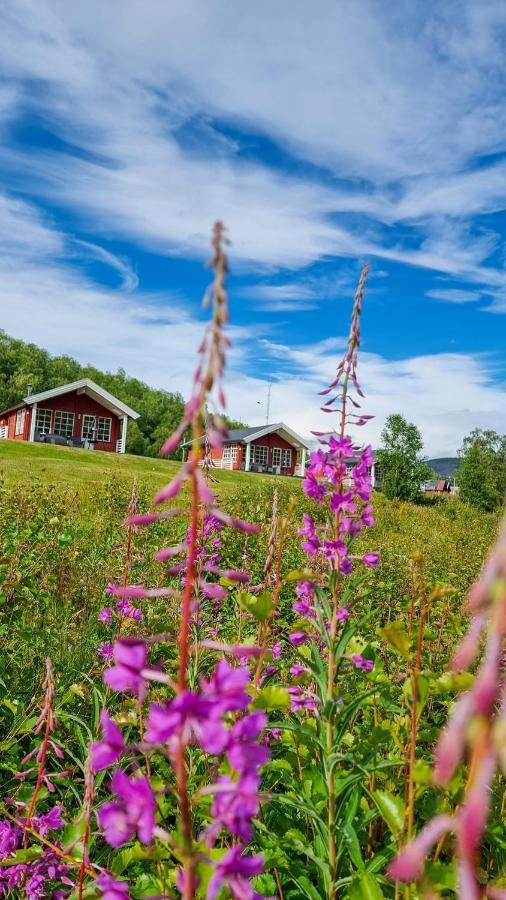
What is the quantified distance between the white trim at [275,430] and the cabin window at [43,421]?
13807mm

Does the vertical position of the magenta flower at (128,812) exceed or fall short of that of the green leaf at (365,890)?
it exceeds it

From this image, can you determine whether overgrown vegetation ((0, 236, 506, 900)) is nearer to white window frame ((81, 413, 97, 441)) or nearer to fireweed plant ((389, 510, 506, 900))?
fireweed plant ((389, 510, 506, 900))

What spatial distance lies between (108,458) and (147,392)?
186 ft

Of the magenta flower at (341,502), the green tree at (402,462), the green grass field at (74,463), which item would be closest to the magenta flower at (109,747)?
the magenta flower at (341,502)

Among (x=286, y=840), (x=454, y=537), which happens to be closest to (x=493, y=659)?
(x=286, y=840)

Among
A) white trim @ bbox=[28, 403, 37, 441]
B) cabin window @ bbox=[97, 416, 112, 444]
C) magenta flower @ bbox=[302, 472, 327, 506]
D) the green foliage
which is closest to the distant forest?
cabin window @ bbox=[97, 416, 112, 444]

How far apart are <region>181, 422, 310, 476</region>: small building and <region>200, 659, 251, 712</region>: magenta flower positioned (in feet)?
151

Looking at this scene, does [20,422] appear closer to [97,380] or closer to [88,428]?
[88,428]

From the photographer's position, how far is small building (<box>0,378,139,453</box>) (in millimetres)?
41250

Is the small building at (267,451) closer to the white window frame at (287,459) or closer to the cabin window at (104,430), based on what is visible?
Result: the white window frame at (287,459)

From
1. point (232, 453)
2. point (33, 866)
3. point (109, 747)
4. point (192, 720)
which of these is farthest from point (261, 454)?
point (192, 720)

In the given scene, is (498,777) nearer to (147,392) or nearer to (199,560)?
(199,560)

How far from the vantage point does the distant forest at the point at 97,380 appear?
2808 inches

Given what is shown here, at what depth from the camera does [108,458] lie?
109 feet
